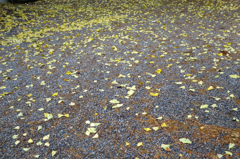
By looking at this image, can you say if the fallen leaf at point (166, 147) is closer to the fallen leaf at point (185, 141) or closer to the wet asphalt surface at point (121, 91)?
the wet asphalt surface at point (121, 91)

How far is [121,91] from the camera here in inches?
141

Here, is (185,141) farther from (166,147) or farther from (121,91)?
(121,91)

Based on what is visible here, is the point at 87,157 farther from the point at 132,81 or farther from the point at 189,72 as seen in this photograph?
the point at 189,72

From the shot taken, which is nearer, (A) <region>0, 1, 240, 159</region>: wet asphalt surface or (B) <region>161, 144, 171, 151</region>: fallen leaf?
(B) <region>161, 144, 171, 151</region>: fallen leaf

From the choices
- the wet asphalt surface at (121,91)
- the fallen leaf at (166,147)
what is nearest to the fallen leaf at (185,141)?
the wet asphalt surface at (121,91)

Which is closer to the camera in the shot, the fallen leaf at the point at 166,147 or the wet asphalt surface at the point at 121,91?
the fallen leaf at the point at 166,147

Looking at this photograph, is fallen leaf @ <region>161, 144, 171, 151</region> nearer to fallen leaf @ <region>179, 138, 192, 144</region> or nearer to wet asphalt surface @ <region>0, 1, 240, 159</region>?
wet asphalt surface @ <region>0, 1, 240, 159</region>

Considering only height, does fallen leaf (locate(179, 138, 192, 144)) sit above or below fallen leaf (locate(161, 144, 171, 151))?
above

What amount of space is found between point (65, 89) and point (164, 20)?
626cm

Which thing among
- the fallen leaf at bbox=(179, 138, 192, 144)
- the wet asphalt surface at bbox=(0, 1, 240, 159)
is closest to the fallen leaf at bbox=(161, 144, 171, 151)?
the wet asphalt surface at bbox=(0, 1, 240, 159)

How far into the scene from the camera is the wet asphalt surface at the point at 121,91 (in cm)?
247

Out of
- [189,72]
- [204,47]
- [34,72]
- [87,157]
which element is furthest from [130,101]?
[204,47]

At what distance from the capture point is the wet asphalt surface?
247cm

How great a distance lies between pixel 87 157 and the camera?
233 centimetres
